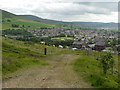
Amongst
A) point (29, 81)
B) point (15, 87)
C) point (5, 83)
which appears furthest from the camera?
point (29, 81)

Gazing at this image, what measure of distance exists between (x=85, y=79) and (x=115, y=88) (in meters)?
3.78

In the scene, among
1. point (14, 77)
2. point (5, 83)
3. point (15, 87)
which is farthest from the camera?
point (14, 77)

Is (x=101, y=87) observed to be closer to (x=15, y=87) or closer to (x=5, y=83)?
(x=15, y=87)

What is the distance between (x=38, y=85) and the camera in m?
13.4

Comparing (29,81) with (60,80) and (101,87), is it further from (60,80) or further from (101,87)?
(101,87)

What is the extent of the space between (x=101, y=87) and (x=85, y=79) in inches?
112

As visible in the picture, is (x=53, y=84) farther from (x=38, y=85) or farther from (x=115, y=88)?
(x=115, y=88)

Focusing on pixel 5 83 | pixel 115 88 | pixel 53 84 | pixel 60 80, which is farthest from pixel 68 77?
pixel 5 83

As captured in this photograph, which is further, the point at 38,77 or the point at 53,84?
the point at 38,77

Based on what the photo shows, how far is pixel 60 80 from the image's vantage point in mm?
15281

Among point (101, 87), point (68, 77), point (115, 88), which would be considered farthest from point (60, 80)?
point (115, 88)

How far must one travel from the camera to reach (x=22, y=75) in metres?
16.4

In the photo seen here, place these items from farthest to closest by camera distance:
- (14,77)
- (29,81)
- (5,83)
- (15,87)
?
(14,77)
(29,81)
(5,83)
(15,87)

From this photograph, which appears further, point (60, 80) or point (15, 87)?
point (60, 80)
